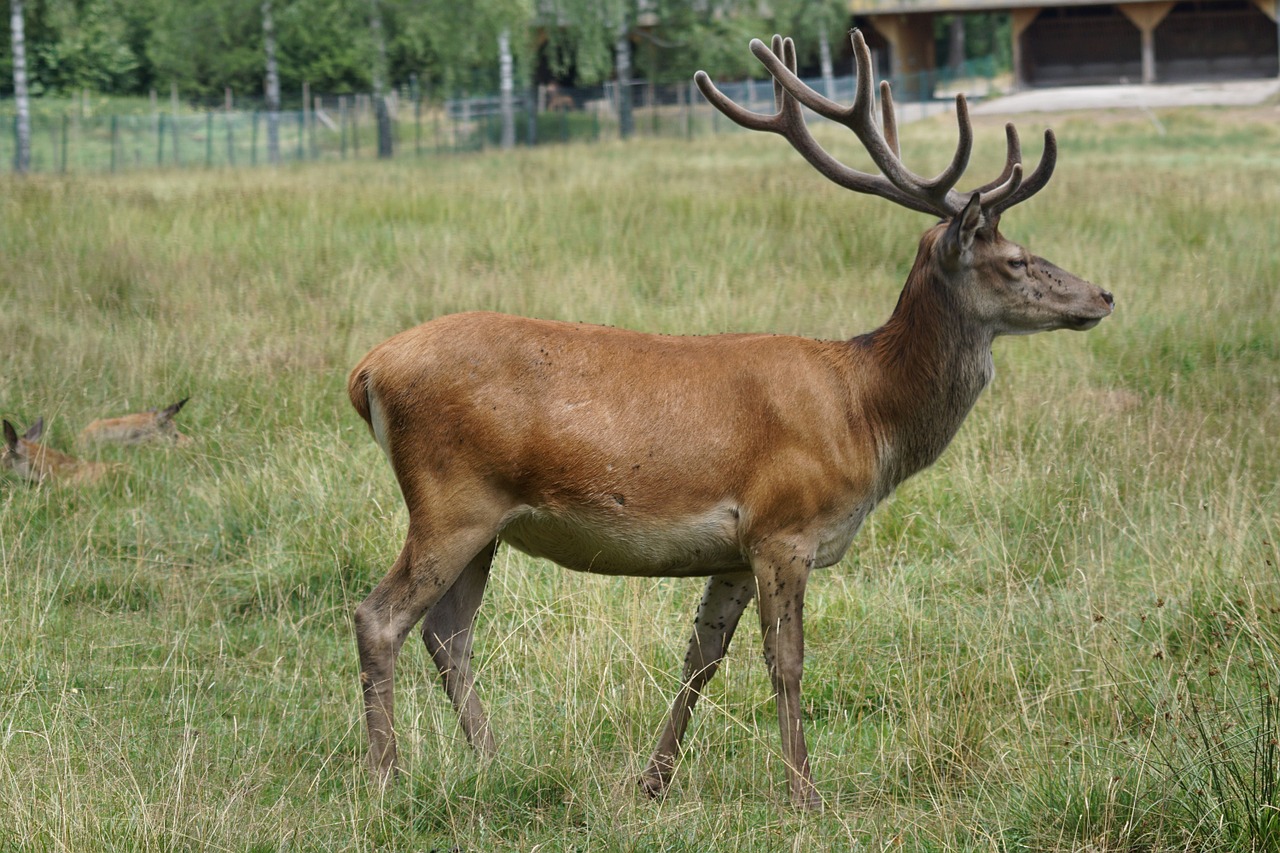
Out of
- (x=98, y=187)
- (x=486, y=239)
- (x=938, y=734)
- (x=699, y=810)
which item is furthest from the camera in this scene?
(x=98, y=187)

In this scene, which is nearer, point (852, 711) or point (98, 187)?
point (852, 711)

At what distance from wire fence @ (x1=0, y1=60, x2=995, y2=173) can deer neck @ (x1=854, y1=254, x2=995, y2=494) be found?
22.9 meters

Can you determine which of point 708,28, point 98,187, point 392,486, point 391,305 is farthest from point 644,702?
point 708,28

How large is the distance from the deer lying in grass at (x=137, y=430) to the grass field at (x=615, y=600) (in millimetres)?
220

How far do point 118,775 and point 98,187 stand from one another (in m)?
12.0

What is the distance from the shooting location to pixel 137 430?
695cm

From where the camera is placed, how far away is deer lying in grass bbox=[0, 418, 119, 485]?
20.5 ft

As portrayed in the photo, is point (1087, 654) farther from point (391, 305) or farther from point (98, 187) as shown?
point (98, 187)

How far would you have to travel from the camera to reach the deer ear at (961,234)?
4.18m

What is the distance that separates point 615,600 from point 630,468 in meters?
1.31

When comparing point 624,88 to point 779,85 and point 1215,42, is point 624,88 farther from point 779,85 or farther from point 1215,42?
point 779,85

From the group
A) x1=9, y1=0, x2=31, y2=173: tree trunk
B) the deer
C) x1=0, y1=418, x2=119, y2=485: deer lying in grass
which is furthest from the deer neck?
x1=9, y1=0, x2=31, y2=173: tree trunk

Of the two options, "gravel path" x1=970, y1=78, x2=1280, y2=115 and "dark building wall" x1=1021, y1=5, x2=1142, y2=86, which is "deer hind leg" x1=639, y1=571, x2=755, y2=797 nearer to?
"gravel path" x1=970, y1=78, x2=1280, y2=115

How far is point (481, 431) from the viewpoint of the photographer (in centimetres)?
382
